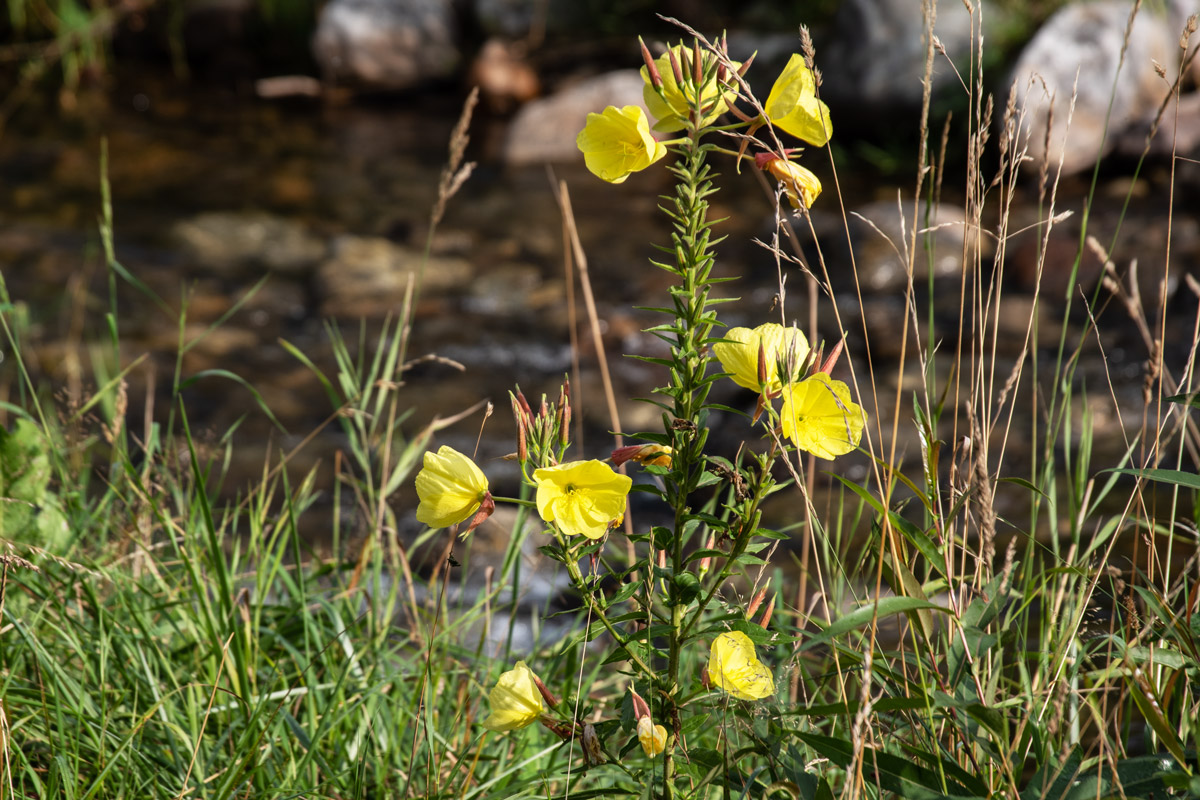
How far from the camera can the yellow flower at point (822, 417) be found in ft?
3.34

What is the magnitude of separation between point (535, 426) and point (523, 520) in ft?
2.75

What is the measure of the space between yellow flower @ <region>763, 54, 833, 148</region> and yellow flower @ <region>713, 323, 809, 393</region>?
0.20m

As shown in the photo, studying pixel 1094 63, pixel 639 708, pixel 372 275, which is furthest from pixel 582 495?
pixel 1094 63

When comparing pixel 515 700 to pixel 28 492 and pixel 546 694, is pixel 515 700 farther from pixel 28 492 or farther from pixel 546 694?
pixel 28 492

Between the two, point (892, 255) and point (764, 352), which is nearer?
point (764, 352)

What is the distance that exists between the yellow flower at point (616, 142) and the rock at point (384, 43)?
7340 mm

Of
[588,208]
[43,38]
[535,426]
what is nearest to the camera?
[535,426]

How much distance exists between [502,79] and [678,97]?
270 inches

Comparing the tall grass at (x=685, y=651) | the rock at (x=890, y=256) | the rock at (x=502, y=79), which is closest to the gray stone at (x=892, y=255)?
the rock at (x=890, y=256)

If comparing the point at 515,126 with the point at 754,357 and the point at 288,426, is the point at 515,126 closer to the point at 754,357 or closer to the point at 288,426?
the point at 288,426

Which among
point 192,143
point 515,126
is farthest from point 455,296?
point 192,143

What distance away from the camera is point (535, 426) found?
100cm

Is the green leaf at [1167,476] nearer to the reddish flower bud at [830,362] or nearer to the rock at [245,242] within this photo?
the reddish flower bud at [830,362]

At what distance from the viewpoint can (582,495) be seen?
0.97 metres
